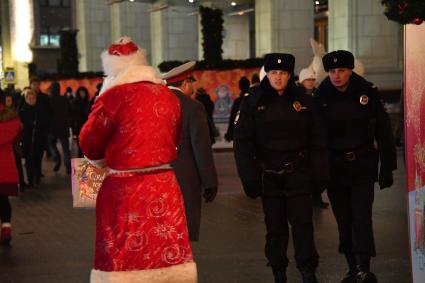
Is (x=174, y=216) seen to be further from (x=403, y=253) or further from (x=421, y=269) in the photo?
(x=403, y=253)

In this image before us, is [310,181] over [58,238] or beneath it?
over

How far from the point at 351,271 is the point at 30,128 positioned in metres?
10.1

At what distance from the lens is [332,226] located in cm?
1066

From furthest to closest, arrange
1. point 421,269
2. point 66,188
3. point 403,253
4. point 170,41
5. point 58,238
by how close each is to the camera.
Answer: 1. point 170,41
2. point 66,188
3. point 58,238
4. point 403,253
5. point 421,269

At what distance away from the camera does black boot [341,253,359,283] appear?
7.64 metres

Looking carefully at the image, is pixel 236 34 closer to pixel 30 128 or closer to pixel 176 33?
pixel 176 33

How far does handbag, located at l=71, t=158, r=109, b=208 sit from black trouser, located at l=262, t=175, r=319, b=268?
Result: 1564 mm

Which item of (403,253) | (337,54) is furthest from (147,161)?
(403,253)

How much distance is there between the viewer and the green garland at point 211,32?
2745 centimetres

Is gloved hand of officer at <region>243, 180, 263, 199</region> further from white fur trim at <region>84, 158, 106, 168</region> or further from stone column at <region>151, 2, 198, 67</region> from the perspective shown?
stone column at <region>151, 2, 198, 67</region>

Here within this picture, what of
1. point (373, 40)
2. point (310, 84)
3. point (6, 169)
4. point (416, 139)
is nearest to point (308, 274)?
point (416, 139)

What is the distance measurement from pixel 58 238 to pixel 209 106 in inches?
469

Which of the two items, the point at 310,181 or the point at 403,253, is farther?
the point at 403,253

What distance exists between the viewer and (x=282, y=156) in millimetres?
7297
